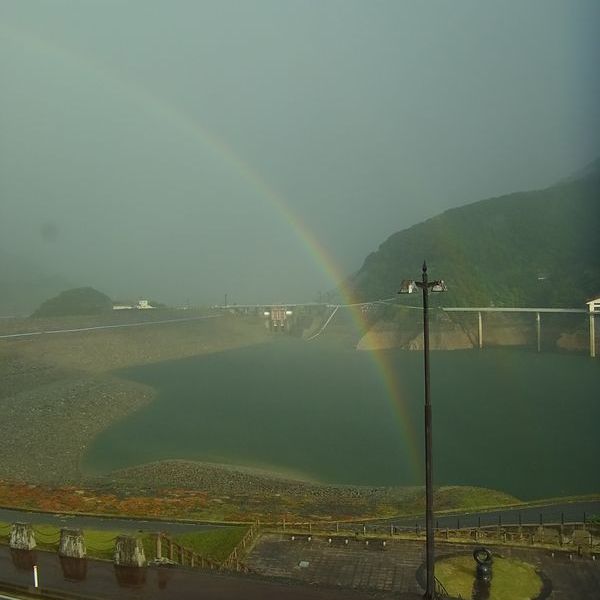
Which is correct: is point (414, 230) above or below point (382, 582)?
above

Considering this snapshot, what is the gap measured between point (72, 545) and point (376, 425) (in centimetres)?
1601

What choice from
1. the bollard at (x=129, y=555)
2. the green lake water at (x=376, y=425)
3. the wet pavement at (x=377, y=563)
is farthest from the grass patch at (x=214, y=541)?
the green lake water at (x=376, y=425)

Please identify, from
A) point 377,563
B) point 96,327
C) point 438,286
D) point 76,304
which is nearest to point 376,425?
point 377,563

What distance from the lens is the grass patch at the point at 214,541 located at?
745cm

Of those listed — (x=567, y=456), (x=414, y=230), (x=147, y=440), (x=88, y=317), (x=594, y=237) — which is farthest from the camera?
(x=414, y=230)

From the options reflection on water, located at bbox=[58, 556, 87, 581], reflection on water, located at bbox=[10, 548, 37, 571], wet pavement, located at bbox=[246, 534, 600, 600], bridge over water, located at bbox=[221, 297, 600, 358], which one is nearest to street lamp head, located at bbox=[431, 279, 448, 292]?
wet pavement, located at bbox=[246, 534, 600, 600]

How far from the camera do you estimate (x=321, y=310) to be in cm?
7188

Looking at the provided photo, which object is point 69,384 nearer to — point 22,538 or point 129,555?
point 22,538

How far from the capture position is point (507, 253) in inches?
2574

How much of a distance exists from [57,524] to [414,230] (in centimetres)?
7453

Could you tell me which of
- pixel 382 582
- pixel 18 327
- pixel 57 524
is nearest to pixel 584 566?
pixel 382 582

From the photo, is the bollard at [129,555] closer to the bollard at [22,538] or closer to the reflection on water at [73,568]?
the reflection on water at [73,568]

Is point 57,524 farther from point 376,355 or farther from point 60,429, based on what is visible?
point 376,355

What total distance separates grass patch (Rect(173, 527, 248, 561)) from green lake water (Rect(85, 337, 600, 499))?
6.29m
